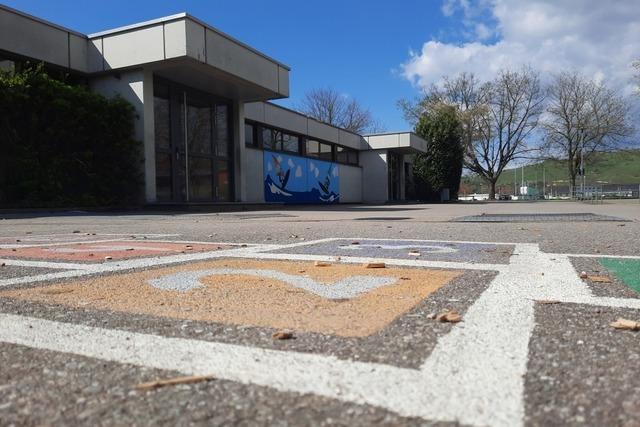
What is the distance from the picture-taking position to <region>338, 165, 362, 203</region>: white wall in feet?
117

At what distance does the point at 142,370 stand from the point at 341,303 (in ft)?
3.81

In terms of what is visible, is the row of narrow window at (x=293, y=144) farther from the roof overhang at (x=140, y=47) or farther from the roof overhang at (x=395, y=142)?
the roof overhang at (x=140, y=47)

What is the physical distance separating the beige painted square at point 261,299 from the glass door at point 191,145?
1630cm

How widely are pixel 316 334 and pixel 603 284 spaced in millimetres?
2040

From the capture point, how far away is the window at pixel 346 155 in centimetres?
3665

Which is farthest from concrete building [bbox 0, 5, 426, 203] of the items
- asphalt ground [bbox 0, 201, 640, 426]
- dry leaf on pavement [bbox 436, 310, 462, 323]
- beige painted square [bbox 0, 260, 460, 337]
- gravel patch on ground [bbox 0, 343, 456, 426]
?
gravel patch on ground [bbox 0, 343, 456, 426]

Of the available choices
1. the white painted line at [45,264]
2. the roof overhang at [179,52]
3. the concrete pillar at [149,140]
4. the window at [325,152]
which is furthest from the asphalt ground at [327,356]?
the window at [325,152]

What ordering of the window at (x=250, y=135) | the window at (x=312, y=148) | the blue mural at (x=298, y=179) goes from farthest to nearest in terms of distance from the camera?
the window at (x=312, y=148)
the blue mural at (x=298, y=179)
the window at (x=250, y=135)

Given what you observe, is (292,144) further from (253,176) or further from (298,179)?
(253,176)

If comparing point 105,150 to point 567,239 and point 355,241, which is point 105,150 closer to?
point 355,241

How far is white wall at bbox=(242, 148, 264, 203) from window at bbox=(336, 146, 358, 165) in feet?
36.7

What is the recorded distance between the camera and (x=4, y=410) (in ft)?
4.87

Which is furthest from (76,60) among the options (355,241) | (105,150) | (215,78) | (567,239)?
(567,239)

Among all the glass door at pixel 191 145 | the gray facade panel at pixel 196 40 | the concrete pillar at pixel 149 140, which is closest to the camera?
the gray facade panel at pixel 196 40
